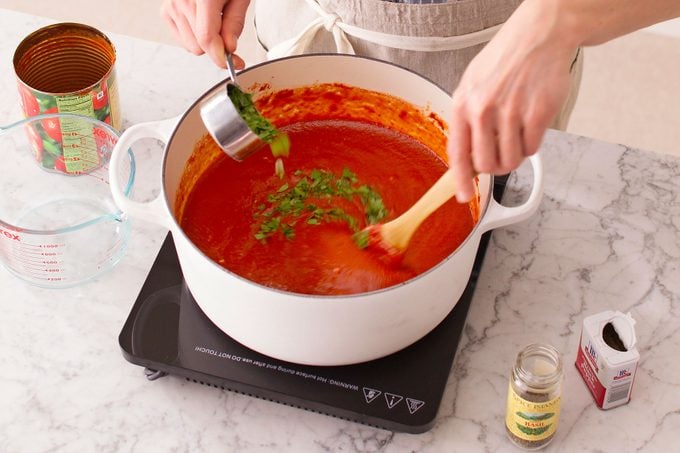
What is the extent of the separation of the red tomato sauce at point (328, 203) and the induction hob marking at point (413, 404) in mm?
164

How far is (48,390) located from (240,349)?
277 mm

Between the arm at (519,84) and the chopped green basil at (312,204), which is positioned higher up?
the arm at (519,84)

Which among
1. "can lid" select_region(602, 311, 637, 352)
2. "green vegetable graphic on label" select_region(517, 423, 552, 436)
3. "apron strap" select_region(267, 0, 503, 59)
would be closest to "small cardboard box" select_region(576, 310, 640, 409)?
"can lid" select_region(602, 311, 637, 352)

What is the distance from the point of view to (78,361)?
142 centimetres

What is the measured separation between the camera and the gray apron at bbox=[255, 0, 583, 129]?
1.56 metres

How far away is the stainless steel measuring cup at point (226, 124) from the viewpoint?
1386mm

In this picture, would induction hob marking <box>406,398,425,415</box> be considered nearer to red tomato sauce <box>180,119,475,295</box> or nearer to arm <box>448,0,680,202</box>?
red tomato sauce <box>180,119,475,295</box>

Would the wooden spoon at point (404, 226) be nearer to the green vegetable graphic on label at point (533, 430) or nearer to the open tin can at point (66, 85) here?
the green vegetable graphic on label at point (533, 430)

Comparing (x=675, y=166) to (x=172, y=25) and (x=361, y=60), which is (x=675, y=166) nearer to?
(x=361, y=60)

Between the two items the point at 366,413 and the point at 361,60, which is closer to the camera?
the point at 366,413

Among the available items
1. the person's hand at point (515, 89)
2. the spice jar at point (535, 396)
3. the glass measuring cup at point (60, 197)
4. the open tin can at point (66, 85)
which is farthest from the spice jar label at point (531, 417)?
the open tin can at point (66, 85)

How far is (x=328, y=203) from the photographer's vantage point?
1.50 meters

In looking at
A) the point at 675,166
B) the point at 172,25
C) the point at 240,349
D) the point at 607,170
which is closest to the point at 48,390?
the point at 240,349

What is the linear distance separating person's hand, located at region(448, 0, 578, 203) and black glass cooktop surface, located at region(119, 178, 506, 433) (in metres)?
0.33
